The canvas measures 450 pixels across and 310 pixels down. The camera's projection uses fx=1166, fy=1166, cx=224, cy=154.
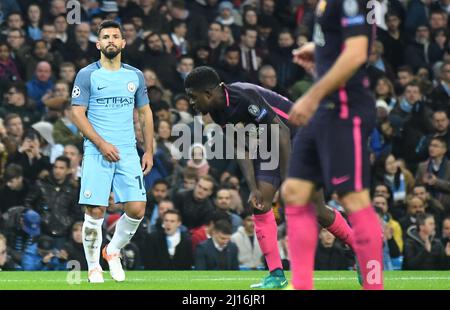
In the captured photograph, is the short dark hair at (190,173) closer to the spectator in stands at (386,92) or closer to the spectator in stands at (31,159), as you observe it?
the spectator in stands at (31,159)

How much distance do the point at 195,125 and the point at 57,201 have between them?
108 inches

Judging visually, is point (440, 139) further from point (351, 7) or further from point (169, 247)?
point (351, 7)

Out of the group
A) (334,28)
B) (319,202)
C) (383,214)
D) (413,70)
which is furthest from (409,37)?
(334,28)

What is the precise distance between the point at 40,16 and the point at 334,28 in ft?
38.6

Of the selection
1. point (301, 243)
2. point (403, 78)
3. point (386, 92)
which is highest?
point (403, 78)

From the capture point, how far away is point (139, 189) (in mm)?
11070

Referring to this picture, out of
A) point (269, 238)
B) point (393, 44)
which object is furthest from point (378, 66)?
point (269, 238)

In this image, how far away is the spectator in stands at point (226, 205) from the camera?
1546cm

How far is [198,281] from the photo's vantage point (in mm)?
11508

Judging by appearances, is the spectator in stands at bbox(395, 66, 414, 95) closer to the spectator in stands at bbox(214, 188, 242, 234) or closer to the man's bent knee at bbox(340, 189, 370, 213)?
the spectator in stands at bbox(214, 188, 242, 234)

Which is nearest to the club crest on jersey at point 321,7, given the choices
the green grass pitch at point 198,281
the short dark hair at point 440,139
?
the green grass pitch at point 198,281

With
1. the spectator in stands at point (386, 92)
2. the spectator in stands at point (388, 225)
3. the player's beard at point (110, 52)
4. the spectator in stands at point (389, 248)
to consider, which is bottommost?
the spectator in stands at point (389, 248)

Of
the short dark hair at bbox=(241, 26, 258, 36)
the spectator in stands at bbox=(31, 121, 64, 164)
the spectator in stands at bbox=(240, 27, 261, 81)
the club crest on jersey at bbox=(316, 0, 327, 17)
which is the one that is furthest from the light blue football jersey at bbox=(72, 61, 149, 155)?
the short dark hair at bbox=(241, 26, 258, 36)

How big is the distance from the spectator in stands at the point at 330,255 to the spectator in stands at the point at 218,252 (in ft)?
3.54
